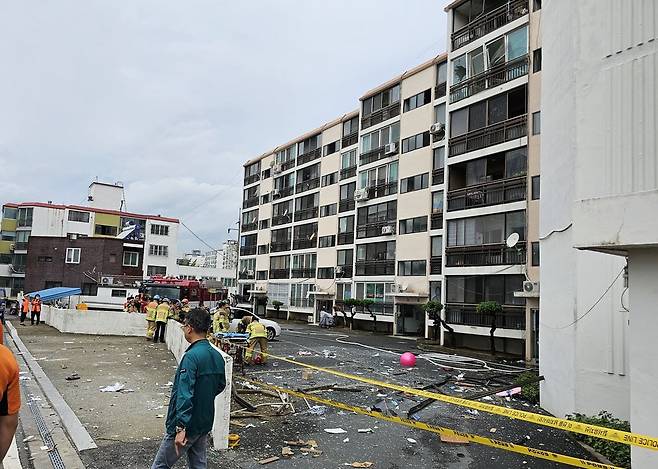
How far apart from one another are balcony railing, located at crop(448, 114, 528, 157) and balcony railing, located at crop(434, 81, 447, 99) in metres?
5.45

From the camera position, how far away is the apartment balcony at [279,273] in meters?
49.1

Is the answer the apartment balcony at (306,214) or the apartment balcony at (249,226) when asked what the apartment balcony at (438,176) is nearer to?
the apartment balcony at (306,214)

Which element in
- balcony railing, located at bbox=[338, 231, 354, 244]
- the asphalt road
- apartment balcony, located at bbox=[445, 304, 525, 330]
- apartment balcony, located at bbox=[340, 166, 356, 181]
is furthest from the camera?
apartment balcony, located at bbox=[340, 166, 356, 181]

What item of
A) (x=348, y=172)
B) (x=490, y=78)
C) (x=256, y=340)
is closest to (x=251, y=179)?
(x=348, y=172)

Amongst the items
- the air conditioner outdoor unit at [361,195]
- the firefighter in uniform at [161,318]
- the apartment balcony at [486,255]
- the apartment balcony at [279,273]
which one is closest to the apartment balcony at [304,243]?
the apartment balcony at [279,273]

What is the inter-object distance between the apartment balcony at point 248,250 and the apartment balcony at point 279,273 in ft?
18.0

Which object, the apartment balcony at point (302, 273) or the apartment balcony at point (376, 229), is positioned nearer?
the apartment balcony at point (376, 229)

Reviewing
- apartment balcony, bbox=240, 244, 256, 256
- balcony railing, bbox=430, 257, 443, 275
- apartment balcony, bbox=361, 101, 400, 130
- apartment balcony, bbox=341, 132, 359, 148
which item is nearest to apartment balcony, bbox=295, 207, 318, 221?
apartment balcony, bbox=341, 132, 359, 148

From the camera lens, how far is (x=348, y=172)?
136 ft

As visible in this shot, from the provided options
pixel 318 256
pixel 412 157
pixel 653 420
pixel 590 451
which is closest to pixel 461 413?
pixel 590 451

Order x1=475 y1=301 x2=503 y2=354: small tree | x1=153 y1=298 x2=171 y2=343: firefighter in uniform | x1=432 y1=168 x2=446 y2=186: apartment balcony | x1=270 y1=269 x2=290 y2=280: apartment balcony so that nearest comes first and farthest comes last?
x1=153 y1=298 x2=171 y2=343: firefighter in uniform → x1=475 y1=301 x2=503 y2=354: small tree → x1=432 y1=168 x2=446 y2=186: apartment balcony → x1=270 y1=269 x2=290 y2=280: apartment balcony

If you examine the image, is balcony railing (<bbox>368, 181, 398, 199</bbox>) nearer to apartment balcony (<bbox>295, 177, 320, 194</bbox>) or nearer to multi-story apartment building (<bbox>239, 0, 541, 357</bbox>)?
multi-story apartment building (<bbox>239, 0, 541, 357</bbox>)

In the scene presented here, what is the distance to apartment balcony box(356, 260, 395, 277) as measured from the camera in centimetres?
3462

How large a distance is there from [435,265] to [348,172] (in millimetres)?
13465
